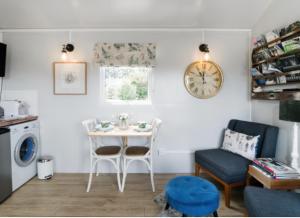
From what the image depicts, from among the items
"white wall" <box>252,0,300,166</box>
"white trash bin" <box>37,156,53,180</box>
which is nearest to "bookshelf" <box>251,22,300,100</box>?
"white wall" <box>252,0,300,166</box>

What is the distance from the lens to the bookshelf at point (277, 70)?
82.1 inches

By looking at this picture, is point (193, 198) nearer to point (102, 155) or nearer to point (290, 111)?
point (290, 111)

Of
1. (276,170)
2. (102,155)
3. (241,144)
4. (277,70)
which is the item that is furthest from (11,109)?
(277,70)

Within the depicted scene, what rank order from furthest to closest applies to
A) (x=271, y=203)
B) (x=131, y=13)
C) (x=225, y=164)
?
1. (x=131, y=13)
2. (x=225, y=164)
3. (x=271, y=203)

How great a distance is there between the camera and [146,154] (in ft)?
8.57

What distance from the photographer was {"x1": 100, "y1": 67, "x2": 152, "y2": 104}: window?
10.4 feet

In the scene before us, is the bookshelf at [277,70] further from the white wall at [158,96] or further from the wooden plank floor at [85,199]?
the wooden plank floor at [85,199]

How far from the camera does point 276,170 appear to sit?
1874mm

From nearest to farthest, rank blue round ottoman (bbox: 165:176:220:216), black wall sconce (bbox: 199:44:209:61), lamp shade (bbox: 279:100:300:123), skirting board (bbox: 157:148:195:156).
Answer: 1. blue round ottoman (bbox: 165:176:220:216)
2. lamp shade (bbox: 279:100:300:123)
3. black wall sconce (bbox: 199:44:209:61)
4. skirting board (bbox: 157:148:195:156)

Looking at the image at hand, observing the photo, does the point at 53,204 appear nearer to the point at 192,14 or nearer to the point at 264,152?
the point at 264,152

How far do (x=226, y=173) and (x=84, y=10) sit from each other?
2797 millimetres

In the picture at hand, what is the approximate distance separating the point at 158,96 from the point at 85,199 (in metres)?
1.74

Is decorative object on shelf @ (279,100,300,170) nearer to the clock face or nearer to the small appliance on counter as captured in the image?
the clock face

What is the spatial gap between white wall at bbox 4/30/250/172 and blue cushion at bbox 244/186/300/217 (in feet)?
4.94
